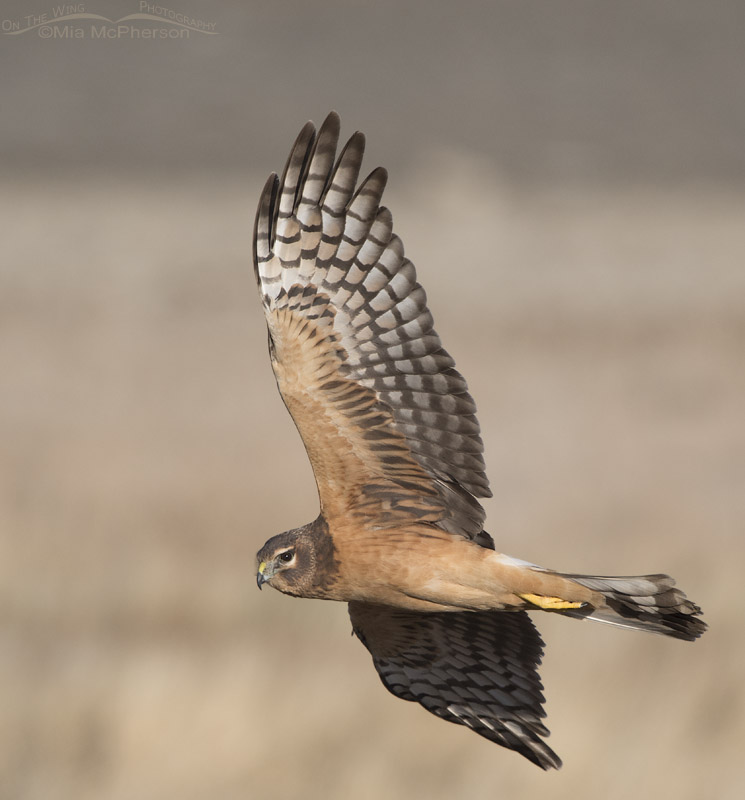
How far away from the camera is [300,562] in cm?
538

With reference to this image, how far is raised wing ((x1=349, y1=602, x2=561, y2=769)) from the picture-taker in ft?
20.7

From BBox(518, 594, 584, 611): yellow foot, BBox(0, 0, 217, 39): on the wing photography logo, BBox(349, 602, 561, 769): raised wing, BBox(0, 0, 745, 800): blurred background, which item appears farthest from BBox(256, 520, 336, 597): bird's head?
BBox(0, 0, 217, 39): on the wing photography logo

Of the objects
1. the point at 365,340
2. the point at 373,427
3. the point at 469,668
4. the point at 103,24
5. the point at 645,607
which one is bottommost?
the point at 469,668

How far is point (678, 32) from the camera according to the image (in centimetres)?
3631

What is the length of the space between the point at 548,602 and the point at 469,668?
127cm

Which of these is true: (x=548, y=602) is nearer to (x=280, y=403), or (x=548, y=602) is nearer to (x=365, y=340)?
(x=365, y=340)

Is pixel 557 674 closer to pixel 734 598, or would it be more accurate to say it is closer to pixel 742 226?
pixel 734 598

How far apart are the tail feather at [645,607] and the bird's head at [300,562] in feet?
3.52

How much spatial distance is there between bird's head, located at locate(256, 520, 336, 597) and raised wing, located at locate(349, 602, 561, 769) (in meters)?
0.99

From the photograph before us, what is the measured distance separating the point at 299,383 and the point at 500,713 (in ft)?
7.27

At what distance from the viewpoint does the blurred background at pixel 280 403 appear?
8.27 metres

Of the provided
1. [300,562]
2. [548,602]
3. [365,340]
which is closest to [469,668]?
[548,602]

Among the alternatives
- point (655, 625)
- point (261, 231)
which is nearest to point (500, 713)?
point (655, 625)

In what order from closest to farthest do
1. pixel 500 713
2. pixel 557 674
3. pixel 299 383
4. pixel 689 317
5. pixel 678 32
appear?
pixel 299 383
pixel 500 713
pixel 557 674
pixel 689 317
pixel 678 32
